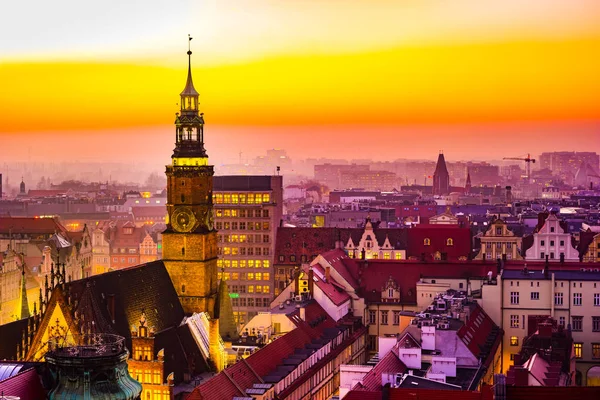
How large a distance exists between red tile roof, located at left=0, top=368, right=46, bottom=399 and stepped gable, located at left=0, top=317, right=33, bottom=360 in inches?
1065

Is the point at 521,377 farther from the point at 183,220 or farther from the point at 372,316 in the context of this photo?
the point at 372,316

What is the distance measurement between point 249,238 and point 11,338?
8507 cm

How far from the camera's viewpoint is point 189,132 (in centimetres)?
12638

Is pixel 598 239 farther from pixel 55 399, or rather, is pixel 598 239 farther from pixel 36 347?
pixel 55 399

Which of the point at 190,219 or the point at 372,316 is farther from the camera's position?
the point at 372,316

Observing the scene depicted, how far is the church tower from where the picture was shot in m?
122

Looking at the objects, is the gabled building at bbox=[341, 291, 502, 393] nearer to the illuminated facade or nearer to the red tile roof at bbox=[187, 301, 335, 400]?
the red tile roof at bbox=[187, 301, 335, 400]

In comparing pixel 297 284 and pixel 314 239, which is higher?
pixel 314 239

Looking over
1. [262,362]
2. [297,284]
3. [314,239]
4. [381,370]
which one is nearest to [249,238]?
[314,239]

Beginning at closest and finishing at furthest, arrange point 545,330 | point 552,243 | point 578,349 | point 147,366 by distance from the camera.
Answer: point 147,366 < point 545,330 < point 578,349 < point 552,243

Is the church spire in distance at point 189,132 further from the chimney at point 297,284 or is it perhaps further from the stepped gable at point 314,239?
the stepped gable at point 314,239

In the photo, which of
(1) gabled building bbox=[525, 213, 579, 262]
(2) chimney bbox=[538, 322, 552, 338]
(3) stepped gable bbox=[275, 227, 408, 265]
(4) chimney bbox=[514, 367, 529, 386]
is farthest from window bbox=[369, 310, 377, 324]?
(4) chimney bbox=[514, 367, 529, 386]

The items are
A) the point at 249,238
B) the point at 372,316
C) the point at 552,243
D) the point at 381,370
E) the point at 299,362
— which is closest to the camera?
the point at 381,370

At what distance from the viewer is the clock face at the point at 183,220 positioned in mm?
123375
